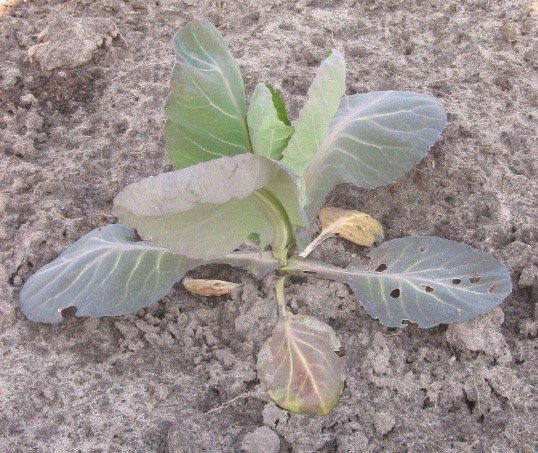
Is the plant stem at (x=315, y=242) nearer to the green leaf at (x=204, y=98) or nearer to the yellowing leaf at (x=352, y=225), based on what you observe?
the yellowing leaf at (x=352, y=225)

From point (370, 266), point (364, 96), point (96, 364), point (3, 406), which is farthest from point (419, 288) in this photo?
point (3, 406)

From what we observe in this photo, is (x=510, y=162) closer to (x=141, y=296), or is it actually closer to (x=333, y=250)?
(x=333, y=250)

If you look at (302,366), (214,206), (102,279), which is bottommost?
(302,366)

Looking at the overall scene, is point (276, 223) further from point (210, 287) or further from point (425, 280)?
point (425, 280)

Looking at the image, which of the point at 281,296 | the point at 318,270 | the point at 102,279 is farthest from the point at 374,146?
the point at 102,279

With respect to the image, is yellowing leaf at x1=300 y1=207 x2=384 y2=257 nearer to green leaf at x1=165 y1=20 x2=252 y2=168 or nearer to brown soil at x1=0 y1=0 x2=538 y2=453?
brown soil at x1=0 y1=0 x2=538 y2=453

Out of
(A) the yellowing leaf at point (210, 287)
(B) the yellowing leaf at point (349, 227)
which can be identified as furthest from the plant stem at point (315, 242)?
(A) the yellowing leaf at point (210, 287)

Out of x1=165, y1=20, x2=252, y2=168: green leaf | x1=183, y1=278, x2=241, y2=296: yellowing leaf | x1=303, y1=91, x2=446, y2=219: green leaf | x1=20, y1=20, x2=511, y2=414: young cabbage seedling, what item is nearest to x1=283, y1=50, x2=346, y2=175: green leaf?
x1=20, y1=20, x2=511, y2=414: young cabbage seedling
